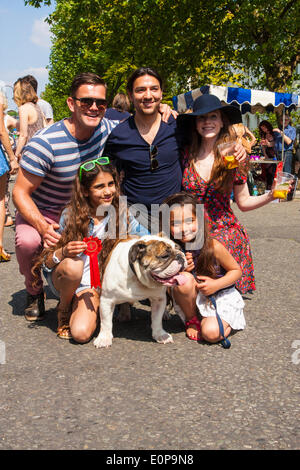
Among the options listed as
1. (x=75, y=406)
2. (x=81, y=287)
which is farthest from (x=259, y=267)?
(x=75, y=406)

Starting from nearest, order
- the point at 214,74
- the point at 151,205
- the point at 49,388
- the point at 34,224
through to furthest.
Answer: the point at 49,388
the point at 34,224
the point at 151,205
the point at 214,74

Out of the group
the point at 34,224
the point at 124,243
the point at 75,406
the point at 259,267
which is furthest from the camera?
the point at 259,267

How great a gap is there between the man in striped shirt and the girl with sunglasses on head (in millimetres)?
230

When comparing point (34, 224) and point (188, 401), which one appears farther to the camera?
point (34, 224)

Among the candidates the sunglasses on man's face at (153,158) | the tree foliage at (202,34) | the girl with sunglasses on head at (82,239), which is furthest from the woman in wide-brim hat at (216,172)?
the tree foliage at (202,34)

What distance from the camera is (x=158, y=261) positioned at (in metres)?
3.28

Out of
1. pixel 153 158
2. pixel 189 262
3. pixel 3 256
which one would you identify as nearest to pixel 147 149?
pixel 153 158

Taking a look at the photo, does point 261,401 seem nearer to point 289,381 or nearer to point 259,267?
point 289,381

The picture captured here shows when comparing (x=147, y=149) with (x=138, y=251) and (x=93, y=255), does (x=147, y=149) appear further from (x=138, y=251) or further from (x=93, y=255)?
(x=138, y=251)

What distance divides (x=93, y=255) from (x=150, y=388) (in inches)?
43.9

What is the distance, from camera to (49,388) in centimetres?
302

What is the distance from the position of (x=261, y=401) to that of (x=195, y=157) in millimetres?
2153

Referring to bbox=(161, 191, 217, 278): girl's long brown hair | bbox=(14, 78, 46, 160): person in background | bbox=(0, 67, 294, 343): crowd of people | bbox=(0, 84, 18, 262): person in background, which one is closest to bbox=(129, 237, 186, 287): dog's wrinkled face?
bbox=(0, 67, 294, 343): crowd of people

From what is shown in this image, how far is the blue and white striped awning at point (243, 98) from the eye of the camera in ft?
41.5
